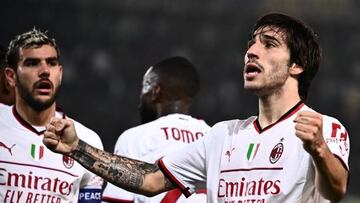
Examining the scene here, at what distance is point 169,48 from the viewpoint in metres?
10.8

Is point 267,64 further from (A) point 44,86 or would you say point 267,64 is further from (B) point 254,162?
(A) point 44,86

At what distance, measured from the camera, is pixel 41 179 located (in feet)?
15.6

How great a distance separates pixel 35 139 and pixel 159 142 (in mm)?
780

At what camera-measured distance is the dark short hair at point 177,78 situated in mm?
5789

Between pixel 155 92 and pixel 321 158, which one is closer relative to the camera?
pixel 321 158

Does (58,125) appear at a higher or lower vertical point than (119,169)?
higher

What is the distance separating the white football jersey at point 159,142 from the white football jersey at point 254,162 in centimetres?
122

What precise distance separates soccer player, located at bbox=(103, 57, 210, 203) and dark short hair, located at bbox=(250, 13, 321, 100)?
1.39m

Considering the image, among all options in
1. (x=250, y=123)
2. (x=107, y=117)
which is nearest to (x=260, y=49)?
(x=250, y=123)

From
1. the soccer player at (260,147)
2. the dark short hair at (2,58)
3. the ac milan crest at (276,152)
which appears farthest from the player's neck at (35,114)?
the ac milan crest at (276,152)

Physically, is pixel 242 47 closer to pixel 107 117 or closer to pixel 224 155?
pixel 107 117

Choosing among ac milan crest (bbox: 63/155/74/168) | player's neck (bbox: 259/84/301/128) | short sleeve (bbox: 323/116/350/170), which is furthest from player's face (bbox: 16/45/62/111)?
short sleeve (bbox: 323/116/350/170)

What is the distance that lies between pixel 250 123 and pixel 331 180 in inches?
26.2

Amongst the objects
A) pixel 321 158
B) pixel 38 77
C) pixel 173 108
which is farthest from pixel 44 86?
pixel 321 158
